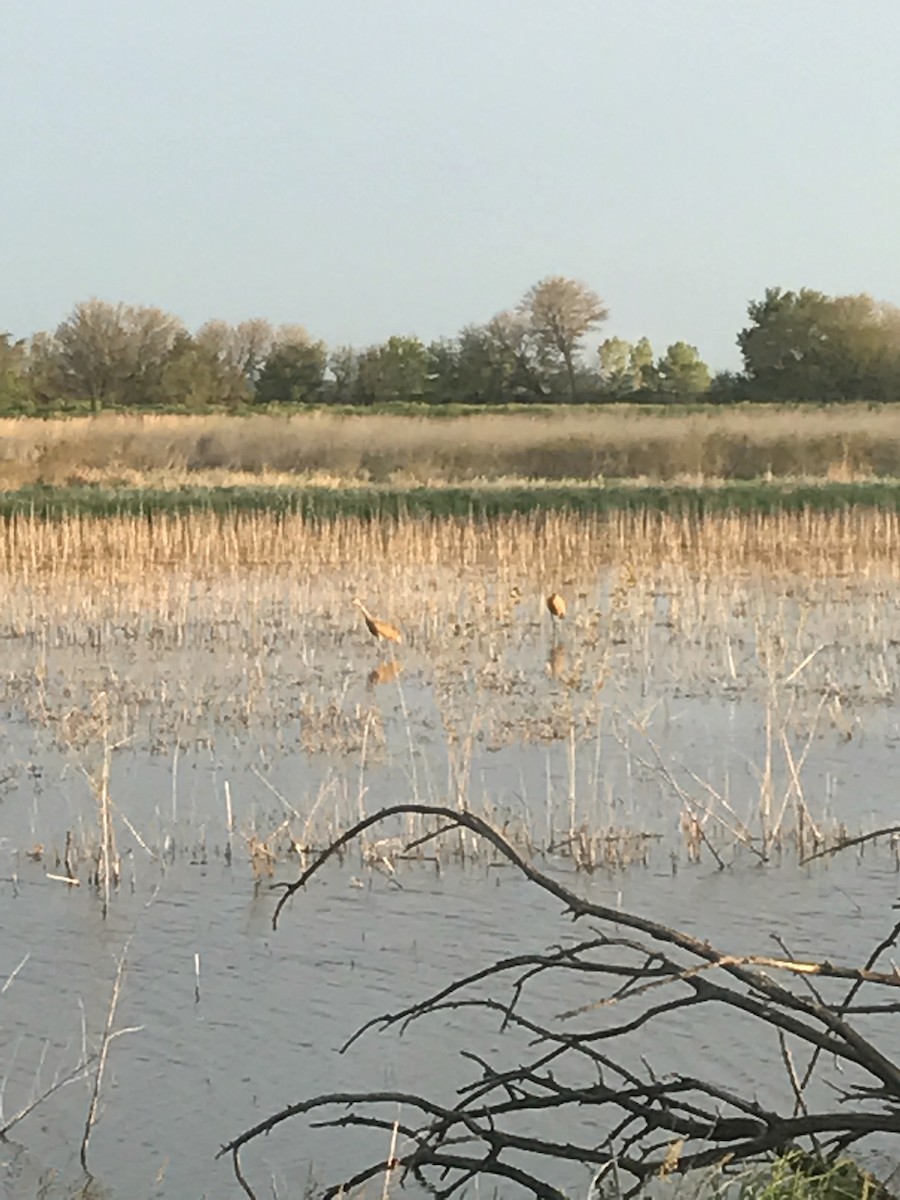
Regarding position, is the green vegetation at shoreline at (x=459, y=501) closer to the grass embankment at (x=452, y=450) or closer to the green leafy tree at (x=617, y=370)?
the grass embankment at (x=452, y=450)

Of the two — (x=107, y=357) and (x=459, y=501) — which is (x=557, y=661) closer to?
(x=459, y=501)

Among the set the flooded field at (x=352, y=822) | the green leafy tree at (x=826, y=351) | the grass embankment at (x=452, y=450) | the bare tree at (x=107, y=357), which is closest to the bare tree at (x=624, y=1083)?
the flooded field at (x=352, y=822)

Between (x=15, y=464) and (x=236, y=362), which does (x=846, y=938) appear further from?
(x=236, y=362)

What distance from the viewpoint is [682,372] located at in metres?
50.4

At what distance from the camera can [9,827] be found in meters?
6.00

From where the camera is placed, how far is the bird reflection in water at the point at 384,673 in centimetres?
916

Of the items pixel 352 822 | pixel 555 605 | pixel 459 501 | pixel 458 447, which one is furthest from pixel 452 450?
pixel 352 822

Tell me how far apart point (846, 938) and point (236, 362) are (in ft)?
161

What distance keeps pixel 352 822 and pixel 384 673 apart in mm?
3401

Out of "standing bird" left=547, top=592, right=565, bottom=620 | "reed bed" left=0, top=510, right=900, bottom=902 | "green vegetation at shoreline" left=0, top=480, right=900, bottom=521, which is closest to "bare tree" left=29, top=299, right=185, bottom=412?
"green vegetation at shoreline" left=0, top=480, right=900, bottom=521

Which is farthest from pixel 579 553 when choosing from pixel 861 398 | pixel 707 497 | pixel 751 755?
pixel 861 398

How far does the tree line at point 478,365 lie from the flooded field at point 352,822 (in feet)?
101

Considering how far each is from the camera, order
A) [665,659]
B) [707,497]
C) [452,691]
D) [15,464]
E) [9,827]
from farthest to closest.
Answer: [15,464] < [707,497] < [665,659] < [452,691] < [9,827]

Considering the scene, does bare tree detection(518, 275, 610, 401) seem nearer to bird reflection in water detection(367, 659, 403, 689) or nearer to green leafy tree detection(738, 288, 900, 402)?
green leafy tree detection(738, 288, 900, 402)
